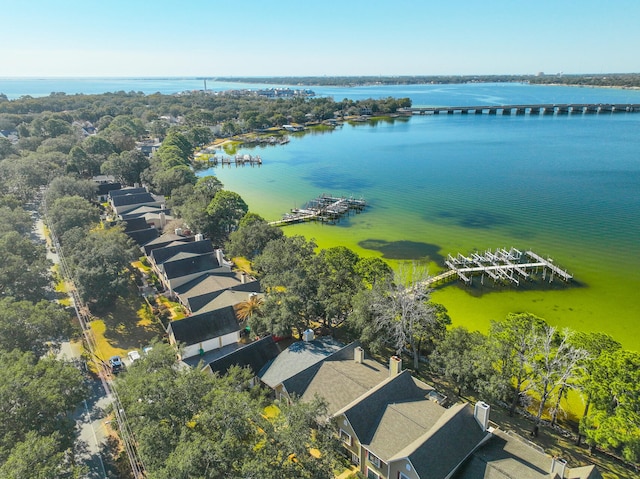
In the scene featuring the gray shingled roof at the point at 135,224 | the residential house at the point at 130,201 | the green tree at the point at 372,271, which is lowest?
the gray shingled roof at the point at 135,224

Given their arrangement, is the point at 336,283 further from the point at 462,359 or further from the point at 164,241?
the point at 164,241

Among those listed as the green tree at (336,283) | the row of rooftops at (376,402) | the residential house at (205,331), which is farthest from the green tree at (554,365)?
the residential house at (205,331)

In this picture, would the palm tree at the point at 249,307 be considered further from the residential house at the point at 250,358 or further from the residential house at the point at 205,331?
the residential house at the point at 250,358

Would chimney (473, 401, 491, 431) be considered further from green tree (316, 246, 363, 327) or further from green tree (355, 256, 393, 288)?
green tree (355, 256, 393, 288)

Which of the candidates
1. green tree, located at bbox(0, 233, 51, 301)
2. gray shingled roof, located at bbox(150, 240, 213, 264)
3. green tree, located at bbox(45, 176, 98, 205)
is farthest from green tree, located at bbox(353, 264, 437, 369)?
green tree, located at bbox(45, 176, 98, 205)

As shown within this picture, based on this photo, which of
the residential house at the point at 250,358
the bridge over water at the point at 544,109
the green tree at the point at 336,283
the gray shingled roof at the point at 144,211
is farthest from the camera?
the bridge over water at the point at 544,109

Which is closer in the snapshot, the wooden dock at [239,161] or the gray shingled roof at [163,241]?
the gray shingled roof at [163,241]

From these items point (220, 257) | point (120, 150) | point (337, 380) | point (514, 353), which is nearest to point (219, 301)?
point (220, 257)
